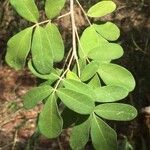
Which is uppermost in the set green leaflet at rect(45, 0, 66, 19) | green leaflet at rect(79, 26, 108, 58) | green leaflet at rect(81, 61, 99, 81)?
green leaflet at rect(45, 0, 66, 19)

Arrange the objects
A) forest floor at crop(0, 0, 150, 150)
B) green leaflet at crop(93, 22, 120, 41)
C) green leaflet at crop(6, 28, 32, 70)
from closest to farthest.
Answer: green leaflet at crop(6, 28, 32, 70) < green leaflet at crop(93, 22, 120, 41) < forest floor at crop(0, 0, 150, 150)

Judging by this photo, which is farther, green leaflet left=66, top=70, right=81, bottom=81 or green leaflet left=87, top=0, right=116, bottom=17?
green leaflet left=87, top=0, right=116, bottom=17

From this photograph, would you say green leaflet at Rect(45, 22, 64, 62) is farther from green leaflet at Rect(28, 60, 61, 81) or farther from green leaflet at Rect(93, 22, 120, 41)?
green leaflet at Rect(93, 22, 120, 41)

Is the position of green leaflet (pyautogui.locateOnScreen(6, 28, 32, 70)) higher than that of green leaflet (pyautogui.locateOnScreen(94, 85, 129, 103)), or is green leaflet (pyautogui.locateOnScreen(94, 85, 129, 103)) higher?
green leaflet (pyautogui.locateOnScreen(6, 28, 32, 70))

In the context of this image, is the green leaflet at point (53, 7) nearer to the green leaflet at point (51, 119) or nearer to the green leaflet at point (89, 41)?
the green leaflet at point (89, 41)

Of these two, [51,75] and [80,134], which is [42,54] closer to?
[51,75]

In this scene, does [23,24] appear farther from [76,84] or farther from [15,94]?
[76,84]

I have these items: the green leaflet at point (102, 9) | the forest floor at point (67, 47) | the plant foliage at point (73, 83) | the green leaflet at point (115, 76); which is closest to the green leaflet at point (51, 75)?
the plant foliage at point (73, 83)

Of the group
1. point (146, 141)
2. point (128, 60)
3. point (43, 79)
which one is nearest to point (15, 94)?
point (128, 60)

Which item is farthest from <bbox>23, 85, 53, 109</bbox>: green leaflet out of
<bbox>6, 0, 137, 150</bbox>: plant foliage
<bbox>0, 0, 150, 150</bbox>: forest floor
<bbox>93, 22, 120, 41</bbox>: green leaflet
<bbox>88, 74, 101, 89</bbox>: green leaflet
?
<bbox>0, 0, 150, 150</bbox>: forest floor

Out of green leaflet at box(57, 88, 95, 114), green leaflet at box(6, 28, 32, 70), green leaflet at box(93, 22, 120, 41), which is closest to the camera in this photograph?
green leaflet at box(57, 88, 95, 114)
